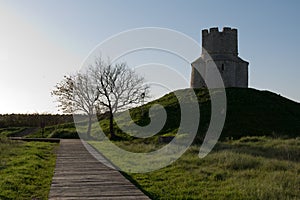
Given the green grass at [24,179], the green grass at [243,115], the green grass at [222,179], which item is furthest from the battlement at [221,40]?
the green grass at [24,179]

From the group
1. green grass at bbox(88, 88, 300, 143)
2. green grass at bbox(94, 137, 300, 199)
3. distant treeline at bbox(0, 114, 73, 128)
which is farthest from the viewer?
distant treeline at bbox(0, 114, 73, 128)

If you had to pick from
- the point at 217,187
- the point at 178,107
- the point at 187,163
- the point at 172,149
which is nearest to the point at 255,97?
the point at 178,107

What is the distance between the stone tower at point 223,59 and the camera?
50.4 m

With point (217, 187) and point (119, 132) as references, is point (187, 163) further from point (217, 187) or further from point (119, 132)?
point (119, 132)

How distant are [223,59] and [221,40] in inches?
100

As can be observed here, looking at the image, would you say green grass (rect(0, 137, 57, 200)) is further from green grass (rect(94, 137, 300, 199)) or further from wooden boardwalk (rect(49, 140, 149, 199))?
green grass (rect(94, 137, 300, 199))

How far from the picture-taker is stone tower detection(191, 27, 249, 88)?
50.4 meters

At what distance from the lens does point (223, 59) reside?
50188mm

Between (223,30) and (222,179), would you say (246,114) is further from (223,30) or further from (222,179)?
(222,179)

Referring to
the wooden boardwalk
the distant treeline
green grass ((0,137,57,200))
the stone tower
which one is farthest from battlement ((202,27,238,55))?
the wooden boardwalk

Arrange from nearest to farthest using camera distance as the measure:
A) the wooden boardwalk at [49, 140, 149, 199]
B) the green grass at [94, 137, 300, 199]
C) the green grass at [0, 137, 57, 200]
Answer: the wooden boardwalk at [49, 140, 149, 199] < the green grass at [94, 137, 300, 199] < the green grass at [0, 137, 57, 200]

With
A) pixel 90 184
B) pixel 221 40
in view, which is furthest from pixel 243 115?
pixel 90 184

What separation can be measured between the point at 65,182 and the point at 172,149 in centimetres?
951

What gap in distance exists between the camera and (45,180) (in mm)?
10375
